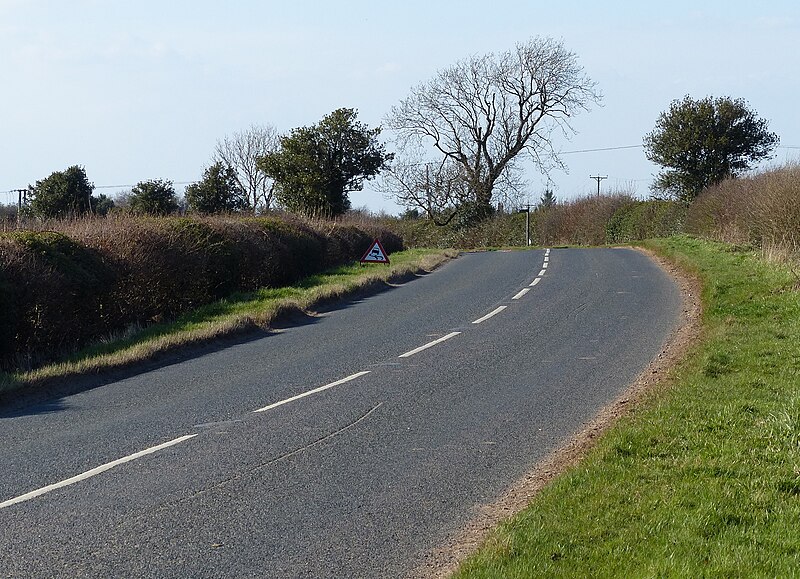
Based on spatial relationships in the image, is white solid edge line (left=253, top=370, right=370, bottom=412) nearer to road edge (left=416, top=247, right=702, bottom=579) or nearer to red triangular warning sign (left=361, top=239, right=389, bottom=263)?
road edge (left=416, top=247, right=702, bottom=579)

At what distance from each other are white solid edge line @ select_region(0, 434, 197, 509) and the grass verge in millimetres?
3752

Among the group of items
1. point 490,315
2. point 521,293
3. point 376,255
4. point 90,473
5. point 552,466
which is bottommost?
point 552,466

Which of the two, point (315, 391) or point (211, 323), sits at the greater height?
point (211, 323)

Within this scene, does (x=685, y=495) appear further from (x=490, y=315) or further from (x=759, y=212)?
(x=759, y=212)

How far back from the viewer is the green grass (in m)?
5.04

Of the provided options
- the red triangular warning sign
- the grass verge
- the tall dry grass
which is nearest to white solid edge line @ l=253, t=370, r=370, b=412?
the grass verge

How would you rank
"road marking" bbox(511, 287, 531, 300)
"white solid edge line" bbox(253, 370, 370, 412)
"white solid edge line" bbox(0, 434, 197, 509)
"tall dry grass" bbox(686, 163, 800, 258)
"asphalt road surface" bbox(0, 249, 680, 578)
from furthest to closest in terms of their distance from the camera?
1. "tall dry grass" bbox(686, 163, 800, 258)
2. "road marking" bbox(511, 287, 531, 300)
3. "white solid edge line" bbox(253, 370, 370, 412)
4. "white solid edge line" bbox(0, 434, 197, 509)
5. "asphalt road surface" bbox(0, 249, 680, 578)

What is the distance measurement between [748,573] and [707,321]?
10741mm

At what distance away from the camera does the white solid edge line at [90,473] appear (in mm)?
6980

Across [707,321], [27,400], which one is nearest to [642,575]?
[27,400]

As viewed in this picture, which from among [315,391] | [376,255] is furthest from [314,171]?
[315,391]

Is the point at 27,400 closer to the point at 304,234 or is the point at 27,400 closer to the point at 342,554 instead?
the point at 342,554

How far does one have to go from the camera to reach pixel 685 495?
239 inches

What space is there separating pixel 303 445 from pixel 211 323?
871cm
